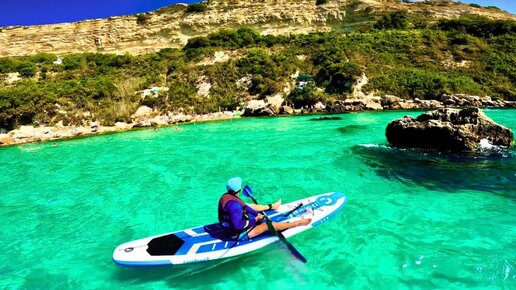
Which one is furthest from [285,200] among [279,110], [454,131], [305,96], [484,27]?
[484,27]

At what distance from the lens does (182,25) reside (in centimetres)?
4706

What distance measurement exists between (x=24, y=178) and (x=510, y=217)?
15610mm

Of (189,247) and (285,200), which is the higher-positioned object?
(189,247)

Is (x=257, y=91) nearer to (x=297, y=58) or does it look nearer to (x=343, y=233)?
(x=297, y=58)

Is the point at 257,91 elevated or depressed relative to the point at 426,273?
elevated

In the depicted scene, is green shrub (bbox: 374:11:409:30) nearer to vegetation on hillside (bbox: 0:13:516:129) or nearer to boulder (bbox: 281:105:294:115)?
vegetation on hillside (bbox: 0:13:516:129)

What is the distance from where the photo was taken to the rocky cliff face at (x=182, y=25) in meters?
45.8

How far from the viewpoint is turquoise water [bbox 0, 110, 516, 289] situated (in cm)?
570

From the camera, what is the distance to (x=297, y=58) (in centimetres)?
3578

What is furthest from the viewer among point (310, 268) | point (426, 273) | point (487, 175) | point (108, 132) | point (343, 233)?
point (108, 132)

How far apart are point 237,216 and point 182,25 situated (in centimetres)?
4604

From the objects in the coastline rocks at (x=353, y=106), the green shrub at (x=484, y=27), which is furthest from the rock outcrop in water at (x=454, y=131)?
the green shrub at (x=484, y=27)

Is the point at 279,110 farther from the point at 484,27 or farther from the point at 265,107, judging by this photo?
the point at 484,27

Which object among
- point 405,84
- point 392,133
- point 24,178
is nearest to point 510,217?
point 392,133
